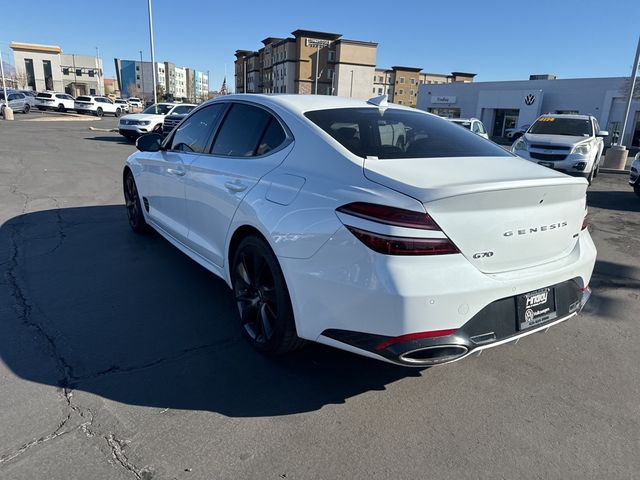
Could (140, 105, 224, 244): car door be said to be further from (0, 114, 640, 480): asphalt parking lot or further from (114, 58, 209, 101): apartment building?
(114, 58, 209, 101): apartment building

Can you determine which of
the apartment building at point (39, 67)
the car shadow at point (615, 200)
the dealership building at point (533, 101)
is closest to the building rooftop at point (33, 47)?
the apartment building at point (39, 67)

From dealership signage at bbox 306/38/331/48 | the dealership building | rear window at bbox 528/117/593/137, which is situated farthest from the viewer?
dealership signage at bbox 306/38/331/48

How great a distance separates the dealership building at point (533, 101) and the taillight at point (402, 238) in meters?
30.5

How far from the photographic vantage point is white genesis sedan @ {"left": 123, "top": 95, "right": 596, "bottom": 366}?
2266mm

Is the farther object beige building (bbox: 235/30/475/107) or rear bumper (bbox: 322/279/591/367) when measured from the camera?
beige building (bbox: 235/30/475/107)

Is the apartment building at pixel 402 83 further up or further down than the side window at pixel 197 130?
further up

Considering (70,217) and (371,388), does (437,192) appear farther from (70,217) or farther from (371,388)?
(70,217)

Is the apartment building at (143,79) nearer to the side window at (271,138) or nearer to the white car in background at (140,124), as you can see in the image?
the white car in background at (140,124)

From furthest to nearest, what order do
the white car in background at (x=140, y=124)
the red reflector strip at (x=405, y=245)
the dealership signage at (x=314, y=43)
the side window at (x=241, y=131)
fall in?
1. the dealership signage at (x=314, y=43)
2. the white car in background at (x=140, y=124)
3. the side window at (x=241, y=131)
4. the red reflector strip at (x=405, y=245)

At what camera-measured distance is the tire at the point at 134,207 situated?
5711mm

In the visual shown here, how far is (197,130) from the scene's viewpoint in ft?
14.1

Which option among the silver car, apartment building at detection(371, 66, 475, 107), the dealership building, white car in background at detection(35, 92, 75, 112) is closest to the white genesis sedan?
the dealership building

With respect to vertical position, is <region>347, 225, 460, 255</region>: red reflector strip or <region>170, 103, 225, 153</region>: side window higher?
<region>170, 103, 225, 153</region>: side window

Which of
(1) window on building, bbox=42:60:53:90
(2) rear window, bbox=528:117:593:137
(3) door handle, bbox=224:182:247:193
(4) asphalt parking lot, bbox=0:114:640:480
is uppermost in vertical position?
(1) window on building, bbox=42:60:53:90
